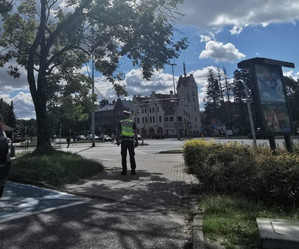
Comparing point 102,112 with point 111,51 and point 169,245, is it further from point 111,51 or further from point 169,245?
point 169,245

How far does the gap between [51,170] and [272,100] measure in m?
6.84

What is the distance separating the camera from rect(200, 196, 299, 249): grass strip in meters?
3.34

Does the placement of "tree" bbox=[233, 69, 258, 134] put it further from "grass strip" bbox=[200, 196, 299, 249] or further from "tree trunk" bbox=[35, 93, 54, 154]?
"grass strip" bbox=[200, 196, 299, 249]

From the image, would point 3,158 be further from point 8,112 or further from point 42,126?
point 8,112

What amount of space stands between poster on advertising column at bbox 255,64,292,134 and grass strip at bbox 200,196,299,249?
4096mm

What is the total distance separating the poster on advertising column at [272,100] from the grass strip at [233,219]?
410 cm

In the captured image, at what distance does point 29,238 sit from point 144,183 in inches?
176

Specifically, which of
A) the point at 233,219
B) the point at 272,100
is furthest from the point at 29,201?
the point at 272,100

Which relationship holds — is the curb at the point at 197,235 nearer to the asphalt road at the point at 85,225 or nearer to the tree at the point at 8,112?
the asphalt road at the point at 85,225

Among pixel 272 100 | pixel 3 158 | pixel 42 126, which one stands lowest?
pixel 3 158

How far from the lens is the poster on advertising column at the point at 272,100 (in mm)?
8539

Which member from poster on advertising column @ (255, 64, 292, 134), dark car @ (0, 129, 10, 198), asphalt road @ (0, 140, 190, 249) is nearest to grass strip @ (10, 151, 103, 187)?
asphalt road @ (0, 140, 190, 249)

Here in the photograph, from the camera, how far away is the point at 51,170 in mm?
8234

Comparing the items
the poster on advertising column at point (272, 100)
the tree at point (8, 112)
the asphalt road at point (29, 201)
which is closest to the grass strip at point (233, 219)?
the asphalt road at point (29, 201)
